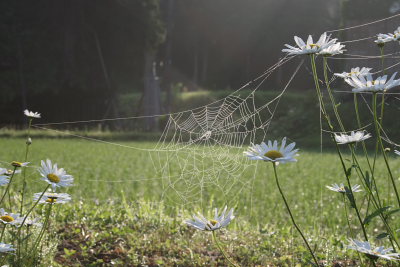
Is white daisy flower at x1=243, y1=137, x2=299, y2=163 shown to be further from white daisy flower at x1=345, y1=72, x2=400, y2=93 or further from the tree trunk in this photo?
the tree trunk

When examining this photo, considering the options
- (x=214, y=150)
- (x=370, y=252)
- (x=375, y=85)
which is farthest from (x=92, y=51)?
(x=370, y=252)

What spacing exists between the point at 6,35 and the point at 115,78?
A: 4259 mm

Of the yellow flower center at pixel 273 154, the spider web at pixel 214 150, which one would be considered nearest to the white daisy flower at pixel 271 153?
the yellow flower center at pixel 273 154

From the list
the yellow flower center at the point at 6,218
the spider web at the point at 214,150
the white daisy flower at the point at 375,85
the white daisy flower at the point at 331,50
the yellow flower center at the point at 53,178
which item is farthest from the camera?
the spider web at the point at 214,150

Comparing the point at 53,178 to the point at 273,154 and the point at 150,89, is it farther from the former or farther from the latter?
the point at 150,89

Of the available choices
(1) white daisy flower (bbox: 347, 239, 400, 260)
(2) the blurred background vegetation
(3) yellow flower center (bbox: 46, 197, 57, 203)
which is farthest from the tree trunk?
(1) white daisy flower (bbox: 347, 239, 400, 260)

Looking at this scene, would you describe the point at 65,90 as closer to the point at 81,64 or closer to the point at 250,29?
the point at 81,64

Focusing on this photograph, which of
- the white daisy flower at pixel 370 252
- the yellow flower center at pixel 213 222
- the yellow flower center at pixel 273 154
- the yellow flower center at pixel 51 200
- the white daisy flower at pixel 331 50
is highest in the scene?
the white daisy flower at pixel 331 50

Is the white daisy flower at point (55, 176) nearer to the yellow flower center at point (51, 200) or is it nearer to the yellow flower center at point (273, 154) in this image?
the yellow flower center at point (51, 200)

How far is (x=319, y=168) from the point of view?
8.91m

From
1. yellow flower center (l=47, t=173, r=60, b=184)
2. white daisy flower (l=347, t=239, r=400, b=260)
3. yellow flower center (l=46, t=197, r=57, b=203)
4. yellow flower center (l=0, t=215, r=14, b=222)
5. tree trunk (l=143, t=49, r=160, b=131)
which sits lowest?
yellow flower center (l=0, t=215, r=14, b=222)

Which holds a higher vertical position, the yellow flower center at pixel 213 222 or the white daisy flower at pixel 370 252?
the yellow flower center at pixel 213 222

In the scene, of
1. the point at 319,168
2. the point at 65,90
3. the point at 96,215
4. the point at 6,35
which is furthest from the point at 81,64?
the point at 96,215

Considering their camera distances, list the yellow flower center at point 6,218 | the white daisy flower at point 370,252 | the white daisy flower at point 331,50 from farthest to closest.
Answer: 1. the yellow flower center at point 6,218
2. the white daisy flower at point 331,50
3. the white daisy flower at point 370,252
